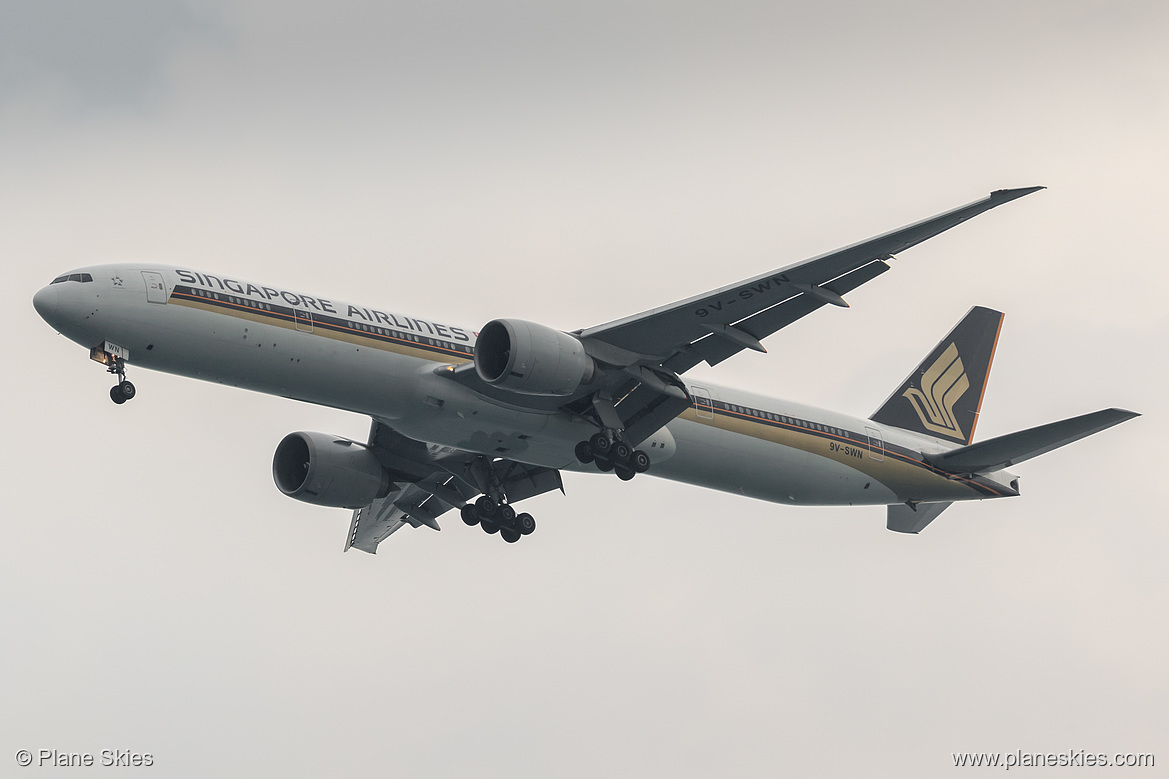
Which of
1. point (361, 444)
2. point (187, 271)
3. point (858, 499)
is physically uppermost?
point (187, 271)

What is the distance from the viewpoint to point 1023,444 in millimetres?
35625

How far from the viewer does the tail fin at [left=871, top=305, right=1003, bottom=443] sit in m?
40.6

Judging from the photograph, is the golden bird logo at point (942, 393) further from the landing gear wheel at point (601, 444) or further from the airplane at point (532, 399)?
the landing gear wheel at point (601, 444)

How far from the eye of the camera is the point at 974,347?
43156mm

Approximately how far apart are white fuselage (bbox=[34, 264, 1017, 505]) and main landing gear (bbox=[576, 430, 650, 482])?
39 centimetres

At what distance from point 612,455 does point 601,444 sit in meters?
0.38

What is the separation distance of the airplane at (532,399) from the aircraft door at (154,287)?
0.10ft

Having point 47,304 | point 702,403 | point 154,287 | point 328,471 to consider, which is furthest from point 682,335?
point 47,304

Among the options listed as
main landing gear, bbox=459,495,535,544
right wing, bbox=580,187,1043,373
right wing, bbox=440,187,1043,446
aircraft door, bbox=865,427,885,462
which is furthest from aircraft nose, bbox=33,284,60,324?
aircraft door, bbox=865,427,885,462

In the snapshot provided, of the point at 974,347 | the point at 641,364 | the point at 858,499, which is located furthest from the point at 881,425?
the point at 641,364

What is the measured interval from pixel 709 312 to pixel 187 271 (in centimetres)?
1163

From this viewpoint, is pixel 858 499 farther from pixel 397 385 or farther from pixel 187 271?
pixel 187 271

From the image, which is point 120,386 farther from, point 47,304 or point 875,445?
point 875,445

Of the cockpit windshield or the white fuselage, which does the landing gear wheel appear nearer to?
the white fuselage
